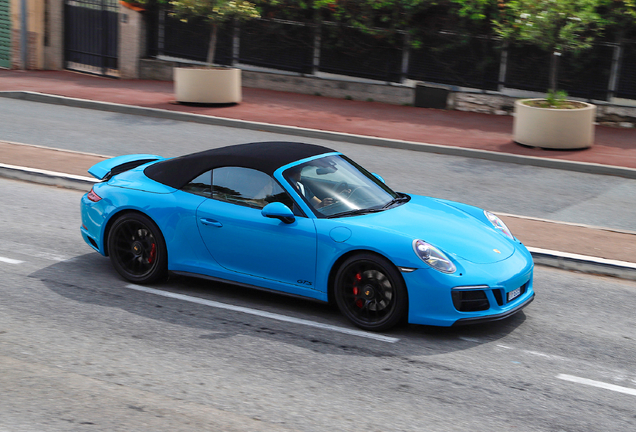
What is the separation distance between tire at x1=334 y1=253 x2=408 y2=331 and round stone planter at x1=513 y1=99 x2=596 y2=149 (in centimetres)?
1020

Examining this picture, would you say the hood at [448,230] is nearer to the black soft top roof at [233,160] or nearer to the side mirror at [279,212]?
the side mirror at [279,212]

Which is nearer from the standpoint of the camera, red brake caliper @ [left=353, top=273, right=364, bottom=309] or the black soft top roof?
red brake caliper @ [left=353, top=273, right=364, bottom=309]

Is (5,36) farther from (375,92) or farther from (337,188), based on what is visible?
(337,188)

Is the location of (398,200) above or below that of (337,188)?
below

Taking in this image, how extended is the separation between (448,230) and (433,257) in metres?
0.56

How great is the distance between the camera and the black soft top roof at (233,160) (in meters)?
6.60

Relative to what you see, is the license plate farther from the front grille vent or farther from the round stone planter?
the round stone planter

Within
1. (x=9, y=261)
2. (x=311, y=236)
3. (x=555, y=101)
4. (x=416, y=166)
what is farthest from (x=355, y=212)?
(x=555, y=101)

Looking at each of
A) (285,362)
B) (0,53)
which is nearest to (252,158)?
(285,362)

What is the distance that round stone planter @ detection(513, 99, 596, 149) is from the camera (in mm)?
15070

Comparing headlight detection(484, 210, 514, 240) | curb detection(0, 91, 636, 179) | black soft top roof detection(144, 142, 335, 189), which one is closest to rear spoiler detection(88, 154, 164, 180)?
black soft top roof detection(144, 142, 335, 189)

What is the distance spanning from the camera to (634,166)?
45.8ft

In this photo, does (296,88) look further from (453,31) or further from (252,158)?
(252,158)

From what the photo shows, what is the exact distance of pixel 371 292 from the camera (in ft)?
19.7
